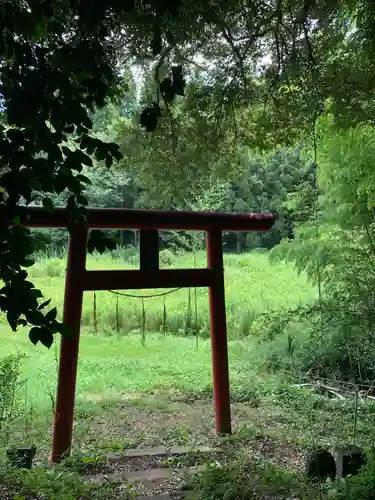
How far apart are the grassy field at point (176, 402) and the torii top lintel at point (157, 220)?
983mm

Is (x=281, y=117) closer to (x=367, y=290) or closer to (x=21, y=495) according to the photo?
(x=367, y=290)

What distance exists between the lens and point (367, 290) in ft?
11.8

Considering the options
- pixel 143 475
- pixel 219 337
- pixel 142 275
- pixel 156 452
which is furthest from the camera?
pixel 219 337

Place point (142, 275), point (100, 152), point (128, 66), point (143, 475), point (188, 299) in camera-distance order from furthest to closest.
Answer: point (188, 299)
point (142, 275)
point (128, 66)
point (143, 475)
point (100, 152)

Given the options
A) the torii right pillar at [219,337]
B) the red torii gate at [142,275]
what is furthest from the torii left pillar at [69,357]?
the torii right pillar at [219,337]

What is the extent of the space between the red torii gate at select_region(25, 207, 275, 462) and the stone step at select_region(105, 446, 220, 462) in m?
0.24

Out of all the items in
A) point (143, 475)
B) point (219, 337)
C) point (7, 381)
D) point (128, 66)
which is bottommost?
point (143, 475)

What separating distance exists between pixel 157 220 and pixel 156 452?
1.21 meters

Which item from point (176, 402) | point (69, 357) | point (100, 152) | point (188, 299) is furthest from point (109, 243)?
point (188, 299)

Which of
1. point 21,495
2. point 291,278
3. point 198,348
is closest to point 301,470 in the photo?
point 21,495

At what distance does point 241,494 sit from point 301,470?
0.58 m

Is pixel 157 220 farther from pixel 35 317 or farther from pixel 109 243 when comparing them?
pixel 35 317

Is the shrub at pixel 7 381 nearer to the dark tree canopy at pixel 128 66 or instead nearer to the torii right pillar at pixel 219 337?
the torii right pillar at pixel 219 337

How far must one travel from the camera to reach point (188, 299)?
17.4 ft
